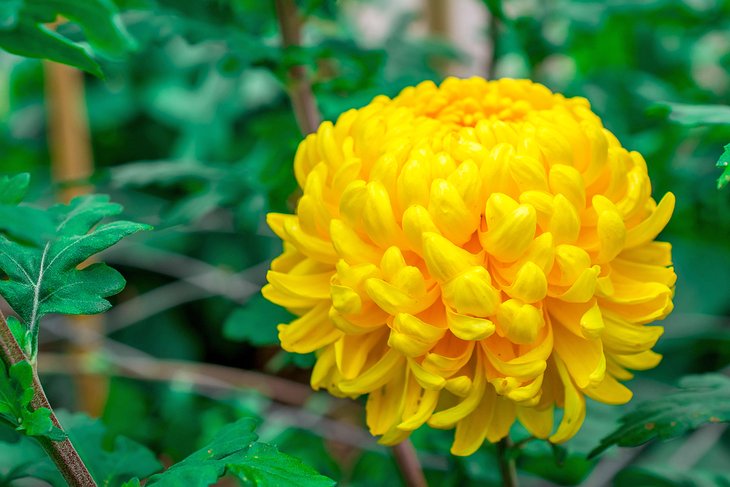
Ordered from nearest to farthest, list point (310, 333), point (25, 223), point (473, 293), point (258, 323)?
point (25, 223), point (473, 293), point (310, 333), point (258, 323)

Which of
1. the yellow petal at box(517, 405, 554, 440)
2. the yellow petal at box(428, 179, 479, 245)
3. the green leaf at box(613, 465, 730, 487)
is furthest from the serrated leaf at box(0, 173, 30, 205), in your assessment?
the green leaf at box(613, 465, 730, 487)

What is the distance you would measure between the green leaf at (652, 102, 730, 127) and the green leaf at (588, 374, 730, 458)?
25 centimetres

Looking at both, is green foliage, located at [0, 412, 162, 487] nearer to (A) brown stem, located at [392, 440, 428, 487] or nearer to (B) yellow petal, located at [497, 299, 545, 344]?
(A) brown stem, located at [392, 440, 428, 487]

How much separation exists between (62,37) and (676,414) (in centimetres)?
58

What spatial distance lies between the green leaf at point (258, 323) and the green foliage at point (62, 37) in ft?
1.10

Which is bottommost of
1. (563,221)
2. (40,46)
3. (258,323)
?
(258,323)

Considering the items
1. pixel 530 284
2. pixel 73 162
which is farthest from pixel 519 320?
pixel 73 162

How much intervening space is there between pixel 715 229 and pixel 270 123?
0.73m

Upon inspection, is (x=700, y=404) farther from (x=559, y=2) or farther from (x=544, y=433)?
(x=559, y=2)

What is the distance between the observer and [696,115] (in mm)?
693

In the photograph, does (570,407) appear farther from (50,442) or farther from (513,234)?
(50,442)

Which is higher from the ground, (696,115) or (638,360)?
(696,115)

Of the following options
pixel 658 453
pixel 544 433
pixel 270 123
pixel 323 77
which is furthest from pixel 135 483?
pixel 658 453

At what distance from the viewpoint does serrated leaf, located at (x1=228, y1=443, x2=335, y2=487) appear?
1.72 feet
